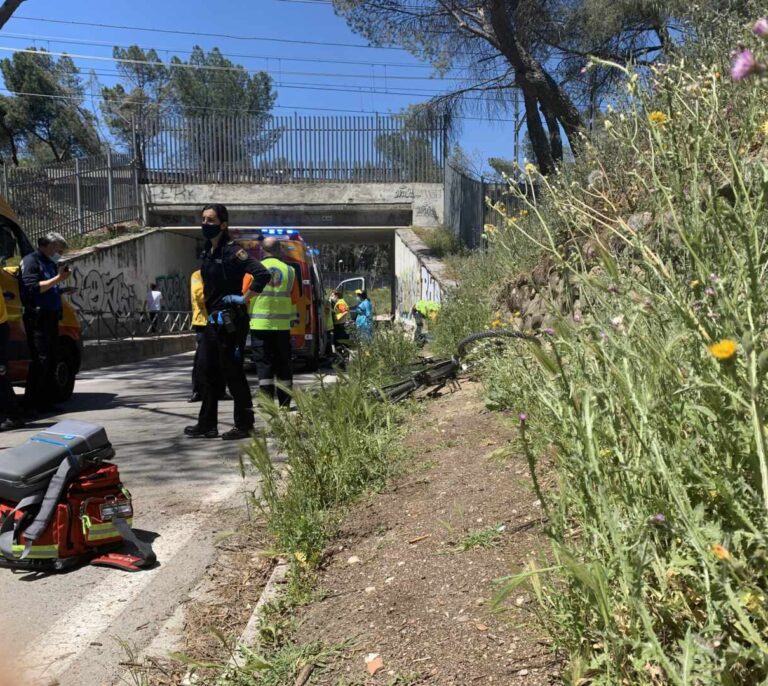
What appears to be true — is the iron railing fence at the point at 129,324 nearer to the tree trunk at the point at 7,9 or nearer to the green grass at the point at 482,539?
A: the tree trunk at the point at 7,9

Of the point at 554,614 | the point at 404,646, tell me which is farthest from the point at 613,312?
the point at 404,646

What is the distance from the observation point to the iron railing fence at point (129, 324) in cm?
1700

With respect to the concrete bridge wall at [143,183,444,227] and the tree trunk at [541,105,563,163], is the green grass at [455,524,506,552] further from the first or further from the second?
the concrete bridge wall at [143,183,444,227]

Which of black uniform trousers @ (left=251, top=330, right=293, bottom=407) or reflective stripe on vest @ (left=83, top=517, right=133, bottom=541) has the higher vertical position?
black uniform trousers @ (left=251, top=330, right=293, bottom=407)

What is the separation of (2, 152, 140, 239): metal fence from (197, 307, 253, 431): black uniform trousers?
1372cm

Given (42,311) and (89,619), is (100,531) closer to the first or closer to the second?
(89,619)

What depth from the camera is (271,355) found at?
265 inches

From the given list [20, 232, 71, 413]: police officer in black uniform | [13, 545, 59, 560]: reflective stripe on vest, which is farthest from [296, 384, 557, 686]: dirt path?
[20, 232, 71, 413]: police officer in black uniform

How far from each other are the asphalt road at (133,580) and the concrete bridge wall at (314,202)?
610 inches

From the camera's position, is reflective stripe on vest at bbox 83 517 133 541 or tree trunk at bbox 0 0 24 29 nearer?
reflective stripe on vest at bbox 83 517 133 541

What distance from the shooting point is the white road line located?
8.38 ft

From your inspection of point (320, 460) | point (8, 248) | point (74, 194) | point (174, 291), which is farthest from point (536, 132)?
point (174, 291)

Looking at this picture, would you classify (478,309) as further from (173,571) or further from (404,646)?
(404,646)

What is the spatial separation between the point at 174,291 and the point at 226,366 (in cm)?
1822
